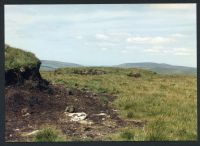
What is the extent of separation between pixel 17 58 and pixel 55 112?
282 cm

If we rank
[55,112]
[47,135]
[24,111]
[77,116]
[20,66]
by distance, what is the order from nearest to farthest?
[47,135] < [77,116] < [24,111] < [55,112] < [20,66]

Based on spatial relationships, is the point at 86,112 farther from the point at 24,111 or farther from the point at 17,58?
the point at 17,58

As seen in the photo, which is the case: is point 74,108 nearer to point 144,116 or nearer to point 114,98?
point 144,116

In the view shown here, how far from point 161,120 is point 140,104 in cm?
271

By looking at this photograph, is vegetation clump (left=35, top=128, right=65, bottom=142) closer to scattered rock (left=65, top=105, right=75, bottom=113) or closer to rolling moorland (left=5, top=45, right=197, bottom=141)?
rolling moorland (left=5, top=45, right=197, bottom=141)

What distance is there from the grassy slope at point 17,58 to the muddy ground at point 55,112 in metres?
0.69

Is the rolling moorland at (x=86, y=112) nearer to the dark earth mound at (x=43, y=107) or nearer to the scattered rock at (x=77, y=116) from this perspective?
the dark earth mound at (x=43, y=107)

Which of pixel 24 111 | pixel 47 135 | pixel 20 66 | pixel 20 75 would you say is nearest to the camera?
Result: pixel 47 135

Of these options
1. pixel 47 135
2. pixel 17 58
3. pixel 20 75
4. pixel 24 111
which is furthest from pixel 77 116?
pixel 17 58

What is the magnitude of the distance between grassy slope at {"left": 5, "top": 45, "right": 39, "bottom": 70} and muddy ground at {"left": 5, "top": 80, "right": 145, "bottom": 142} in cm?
69

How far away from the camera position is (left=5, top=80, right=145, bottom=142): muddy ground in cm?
1077

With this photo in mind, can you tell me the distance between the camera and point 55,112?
495 inches

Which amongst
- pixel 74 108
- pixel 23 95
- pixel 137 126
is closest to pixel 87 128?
pixel 137 126

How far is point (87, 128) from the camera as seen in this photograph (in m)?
10.9
